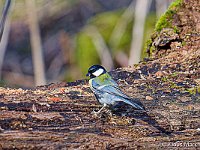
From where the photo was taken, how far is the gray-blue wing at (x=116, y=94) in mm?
3198

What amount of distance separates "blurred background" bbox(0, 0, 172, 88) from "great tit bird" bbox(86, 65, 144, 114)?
7.84 feet

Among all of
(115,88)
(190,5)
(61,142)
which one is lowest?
(61,142)

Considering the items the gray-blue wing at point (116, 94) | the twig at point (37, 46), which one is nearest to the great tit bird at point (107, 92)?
the gray-blue wing at point (116, 94)

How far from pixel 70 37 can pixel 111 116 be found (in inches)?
285

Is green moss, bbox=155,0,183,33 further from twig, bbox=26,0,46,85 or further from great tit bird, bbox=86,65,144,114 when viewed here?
twig, bbox=26,0,46,85

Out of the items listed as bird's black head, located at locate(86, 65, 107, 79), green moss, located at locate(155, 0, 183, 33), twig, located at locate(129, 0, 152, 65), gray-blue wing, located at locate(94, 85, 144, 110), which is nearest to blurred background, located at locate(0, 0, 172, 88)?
twig, located at locate(129, 0, 152, 65)

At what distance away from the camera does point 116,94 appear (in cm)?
334

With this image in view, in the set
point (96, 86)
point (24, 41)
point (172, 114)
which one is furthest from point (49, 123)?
point (24, 41)

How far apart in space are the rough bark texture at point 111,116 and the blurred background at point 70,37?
7.96 ft

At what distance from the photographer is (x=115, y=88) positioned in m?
3.40

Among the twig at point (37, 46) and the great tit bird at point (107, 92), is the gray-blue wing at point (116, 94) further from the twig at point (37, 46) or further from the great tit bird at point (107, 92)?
the twig at point (37, 46)

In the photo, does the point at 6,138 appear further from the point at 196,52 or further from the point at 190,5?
the point at 190,5

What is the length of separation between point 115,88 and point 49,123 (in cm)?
62

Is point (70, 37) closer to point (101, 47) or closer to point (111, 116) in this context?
point (101, 47)
